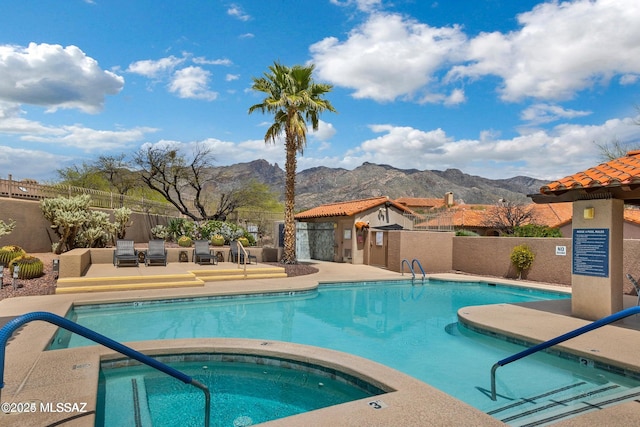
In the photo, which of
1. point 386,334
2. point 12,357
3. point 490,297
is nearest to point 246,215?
point 490,297

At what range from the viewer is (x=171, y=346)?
20.7ft

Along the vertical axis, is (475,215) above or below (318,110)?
below

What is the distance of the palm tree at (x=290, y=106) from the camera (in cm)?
1823

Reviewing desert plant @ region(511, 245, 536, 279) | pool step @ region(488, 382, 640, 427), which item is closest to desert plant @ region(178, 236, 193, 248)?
desert plant @ region(511, 245, 536, 279)

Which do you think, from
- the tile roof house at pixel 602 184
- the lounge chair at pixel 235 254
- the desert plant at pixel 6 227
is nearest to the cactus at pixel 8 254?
the desert plant at pixel 6 227

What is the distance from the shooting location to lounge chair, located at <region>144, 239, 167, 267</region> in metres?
15.8

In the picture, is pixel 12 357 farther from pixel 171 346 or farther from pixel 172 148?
pixel 172 148

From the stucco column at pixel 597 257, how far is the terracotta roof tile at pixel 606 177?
540mm

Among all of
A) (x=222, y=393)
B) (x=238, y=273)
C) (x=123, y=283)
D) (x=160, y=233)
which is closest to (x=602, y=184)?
(x=222, y=393)

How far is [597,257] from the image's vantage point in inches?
335

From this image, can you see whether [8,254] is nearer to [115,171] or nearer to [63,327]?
[63,327]

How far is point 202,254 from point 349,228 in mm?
8615

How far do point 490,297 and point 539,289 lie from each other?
2138 millimetres

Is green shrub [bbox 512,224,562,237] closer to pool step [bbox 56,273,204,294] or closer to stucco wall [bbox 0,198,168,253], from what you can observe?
pool step [bbox 56,273,204,294]
